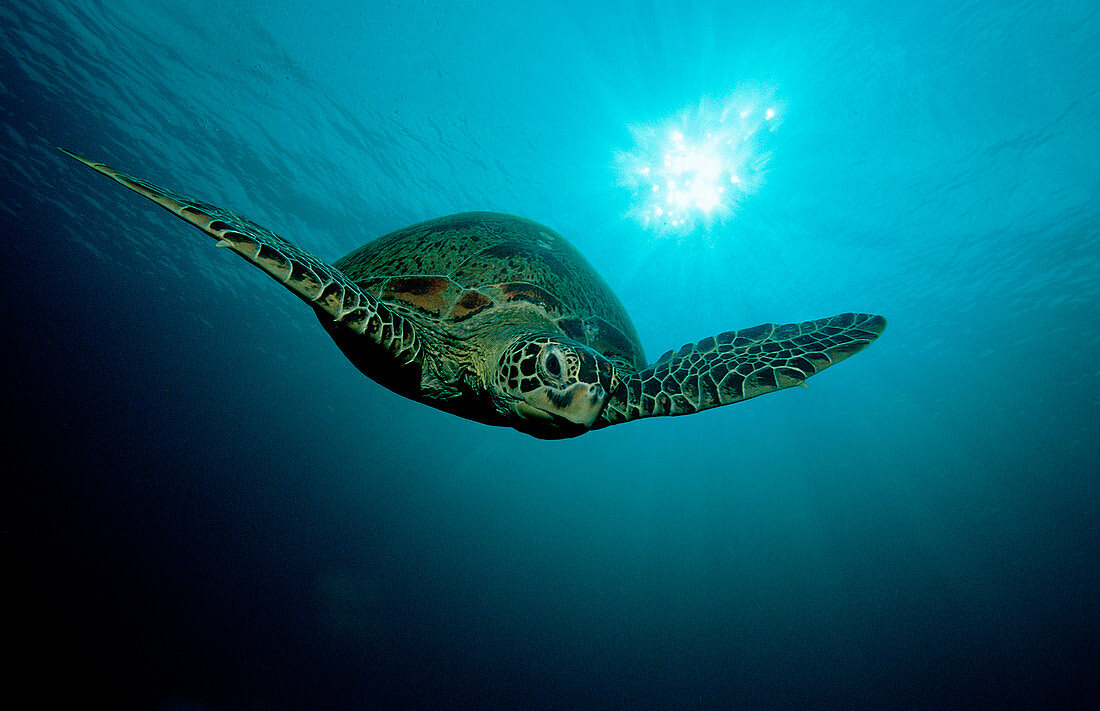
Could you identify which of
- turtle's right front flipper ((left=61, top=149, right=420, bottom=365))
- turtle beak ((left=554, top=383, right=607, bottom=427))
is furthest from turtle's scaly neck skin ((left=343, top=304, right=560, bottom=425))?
turtle beak ((left=554, top=383, right=607, bottom=427))

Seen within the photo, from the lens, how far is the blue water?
34.4 ft

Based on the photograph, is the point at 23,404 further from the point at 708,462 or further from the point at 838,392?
the point at 708,462

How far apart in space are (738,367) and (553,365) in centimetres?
155

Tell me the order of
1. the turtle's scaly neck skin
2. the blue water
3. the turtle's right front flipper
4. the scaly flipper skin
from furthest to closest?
1. the blue water
2. the turtle's scaly neck skin
3. the scaly flipper skin
4. the turtle's right front flipper

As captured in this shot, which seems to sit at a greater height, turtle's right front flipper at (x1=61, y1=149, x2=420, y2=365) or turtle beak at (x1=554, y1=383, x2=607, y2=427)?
turtle's right front flipper at (x1=61, y1=149, x2=420, y2=365)

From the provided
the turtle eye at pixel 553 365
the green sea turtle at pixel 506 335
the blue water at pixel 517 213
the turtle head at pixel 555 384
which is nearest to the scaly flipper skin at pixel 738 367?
the green sea turtle at pixel 506 335

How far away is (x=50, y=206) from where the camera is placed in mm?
16016

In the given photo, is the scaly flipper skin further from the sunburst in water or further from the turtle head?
the sunburst in water

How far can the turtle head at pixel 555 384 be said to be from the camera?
203 centimetres

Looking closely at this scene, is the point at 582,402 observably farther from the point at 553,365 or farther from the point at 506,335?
the point at 506,335

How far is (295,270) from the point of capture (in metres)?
1.99

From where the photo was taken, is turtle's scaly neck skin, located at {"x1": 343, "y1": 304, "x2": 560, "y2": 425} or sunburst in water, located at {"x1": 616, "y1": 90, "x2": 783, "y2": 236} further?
sunburst in water, located at {"x1": 616, "y1": 90, "x2": 783, "y2": 236}

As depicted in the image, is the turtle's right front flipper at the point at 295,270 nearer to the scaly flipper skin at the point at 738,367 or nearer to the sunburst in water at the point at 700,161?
the scaly flipper skin at the point at 738,367

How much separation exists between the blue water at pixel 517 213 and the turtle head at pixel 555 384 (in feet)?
37.6
